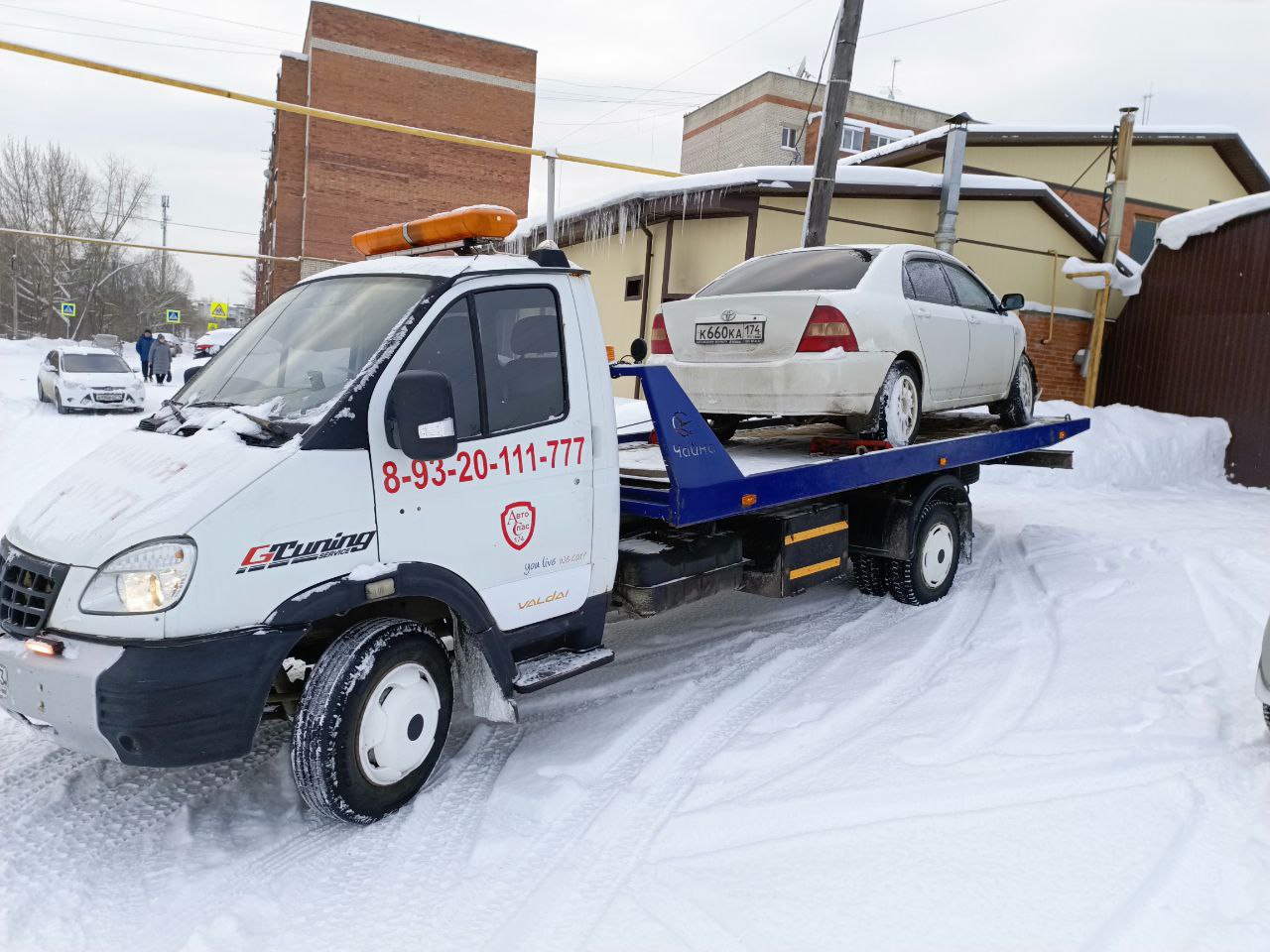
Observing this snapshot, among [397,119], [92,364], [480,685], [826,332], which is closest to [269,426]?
[480,685]

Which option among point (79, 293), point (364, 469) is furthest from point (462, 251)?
point (79, 293)

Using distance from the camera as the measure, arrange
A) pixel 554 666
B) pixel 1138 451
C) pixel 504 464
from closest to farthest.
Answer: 1. pixel 504 464
2. pixel 554 666
3. pixel 1138 451

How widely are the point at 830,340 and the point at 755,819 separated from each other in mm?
3152

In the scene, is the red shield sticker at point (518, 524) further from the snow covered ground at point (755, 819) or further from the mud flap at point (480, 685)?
the snow covered ground at point (755, 819)

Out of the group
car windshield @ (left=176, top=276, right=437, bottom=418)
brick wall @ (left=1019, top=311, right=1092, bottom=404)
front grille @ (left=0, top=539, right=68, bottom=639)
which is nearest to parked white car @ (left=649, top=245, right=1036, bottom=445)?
car windshield @ (left=176, top=276, right=437, bottom=418)

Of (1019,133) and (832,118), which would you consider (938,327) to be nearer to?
(832,118)

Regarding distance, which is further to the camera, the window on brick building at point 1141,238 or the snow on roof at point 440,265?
the window on brick building at point 1141,238

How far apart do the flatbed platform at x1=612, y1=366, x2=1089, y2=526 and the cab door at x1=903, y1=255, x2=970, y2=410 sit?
1.34ft

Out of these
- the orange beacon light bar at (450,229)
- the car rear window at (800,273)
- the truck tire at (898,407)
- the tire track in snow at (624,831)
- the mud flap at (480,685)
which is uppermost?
the car rear window at (800,273)

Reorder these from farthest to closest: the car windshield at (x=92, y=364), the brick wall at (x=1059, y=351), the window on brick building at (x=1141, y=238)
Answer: the window on brick building at (x=1141, y=238)
the car windshield at (x=92, y=364)
the brick wall at (x=1059, y=351)

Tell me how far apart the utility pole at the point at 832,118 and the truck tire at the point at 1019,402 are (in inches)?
109

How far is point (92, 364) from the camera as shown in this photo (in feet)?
61.1

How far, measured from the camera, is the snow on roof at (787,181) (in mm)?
13156

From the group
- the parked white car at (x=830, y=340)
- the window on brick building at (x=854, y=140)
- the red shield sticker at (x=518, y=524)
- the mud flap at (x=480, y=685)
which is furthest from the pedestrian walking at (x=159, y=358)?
the window on brick building at (x=854, y=140)
